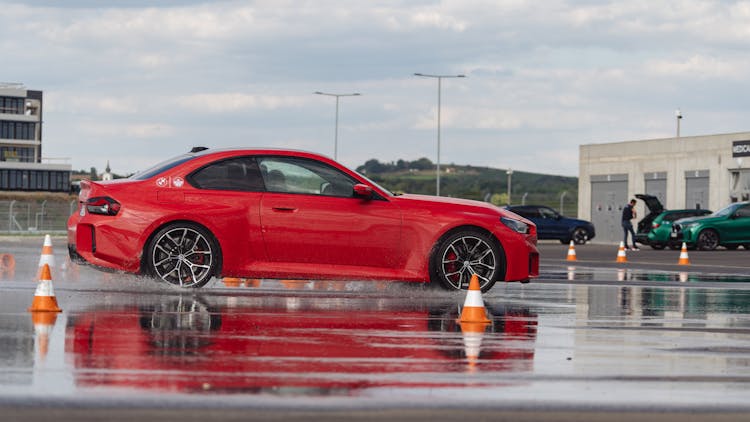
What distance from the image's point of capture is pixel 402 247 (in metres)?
13.8

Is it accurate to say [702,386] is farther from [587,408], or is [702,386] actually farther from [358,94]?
[358,94]

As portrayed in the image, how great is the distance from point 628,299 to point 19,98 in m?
127

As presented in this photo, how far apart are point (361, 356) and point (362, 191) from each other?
17.8 feet

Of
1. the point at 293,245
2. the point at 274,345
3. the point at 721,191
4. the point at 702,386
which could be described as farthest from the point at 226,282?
the point at 721,191

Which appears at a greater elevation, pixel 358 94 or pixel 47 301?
pixel 358 94

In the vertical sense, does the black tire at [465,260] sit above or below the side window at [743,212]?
below

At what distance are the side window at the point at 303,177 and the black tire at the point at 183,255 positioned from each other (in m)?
0.93

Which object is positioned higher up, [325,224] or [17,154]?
[17,154]

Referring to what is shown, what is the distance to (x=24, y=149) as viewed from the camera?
13700cm

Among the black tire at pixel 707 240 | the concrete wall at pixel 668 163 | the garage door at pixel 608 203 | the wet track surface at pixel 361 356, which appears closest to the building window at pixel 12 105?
the concrete wall at pixel 668 163

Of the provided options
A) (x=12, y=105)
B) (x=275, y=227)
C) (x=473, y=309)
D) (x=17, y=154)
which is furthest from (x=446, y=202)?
(x=12, y=105)

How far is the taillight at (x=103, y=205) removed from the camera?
44.3 ft

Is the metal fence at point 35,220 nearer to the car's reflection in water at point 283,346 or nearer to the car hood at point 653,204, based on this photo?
the car hood at point 653,204

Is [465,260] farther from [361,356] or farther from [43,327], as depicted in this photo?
[361,356]
